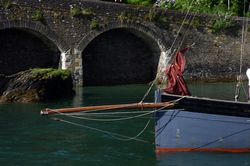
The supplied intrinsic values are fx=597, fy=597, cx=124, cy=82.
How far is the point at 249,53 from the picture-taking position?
31.3 metres

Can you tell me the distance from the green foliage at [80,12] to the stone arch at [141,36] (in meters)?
0.83

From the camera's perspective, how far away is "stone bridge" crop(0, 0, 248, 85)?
25875 mm

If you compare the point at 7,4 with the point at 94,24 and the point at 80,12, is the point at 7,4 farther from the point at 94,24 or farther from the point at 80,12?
the point at 94,24

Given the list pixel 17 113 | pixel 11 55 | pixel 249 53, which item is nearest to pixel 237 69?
pixel 249 53

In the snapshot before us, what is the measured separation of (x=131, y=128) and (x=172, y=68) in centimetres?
340

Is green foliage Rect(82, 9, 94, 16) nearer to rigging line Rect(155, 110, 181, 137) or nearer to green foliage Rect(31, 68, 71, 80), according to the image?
green foliage Rect(31, 68, 71, 80)

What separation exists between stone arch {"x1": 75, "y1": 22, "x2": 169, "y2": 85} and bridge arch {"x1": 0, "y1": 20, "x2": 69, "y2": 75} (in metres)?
0.90

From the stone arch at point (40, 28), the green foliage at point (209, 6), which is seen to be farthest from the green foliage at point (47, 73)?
the green foliage at point (209, 6)

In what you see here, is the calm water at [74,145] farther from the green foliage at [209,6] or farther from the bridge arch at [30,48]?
the green foliage at [209,6]

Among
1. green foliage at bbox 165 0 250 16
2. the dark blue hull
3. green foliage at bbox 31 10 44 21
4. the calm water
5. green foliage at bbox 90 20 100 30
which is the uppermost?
green foliage at bbox 165 0 250 16

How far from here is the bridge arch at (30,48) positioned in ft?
85.6

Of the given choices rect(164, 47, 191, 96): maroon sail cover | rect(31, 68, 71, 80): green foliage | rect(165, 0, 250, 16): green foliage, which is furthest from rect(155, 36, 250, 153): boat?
rect(165, 0, 250, 16): green foliage

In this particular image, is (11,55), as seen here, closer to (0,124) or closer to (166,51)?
(166,51)

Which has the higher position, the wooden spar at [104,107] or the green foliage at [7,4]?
the green foliage at [7,4]
